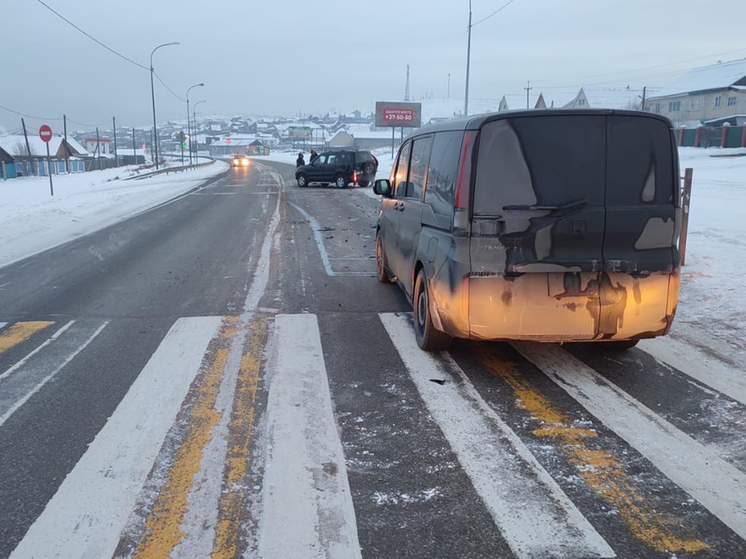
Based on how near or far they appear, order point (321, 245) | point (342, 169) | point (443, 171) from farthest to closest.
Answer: point (342, 169), point (321, 245), point (443, 171)

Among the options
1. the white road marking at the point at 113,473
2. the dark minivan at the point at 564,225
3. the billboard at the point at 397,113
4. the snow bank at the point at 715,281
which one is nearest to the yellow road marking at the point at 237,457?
the white road marking at the point at 113,473

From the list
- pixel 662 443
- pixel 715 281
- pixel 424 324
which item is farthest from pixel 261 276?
pixel 715 281

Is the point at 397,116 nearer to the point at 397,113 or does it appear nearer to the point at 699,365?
the point at 397,113

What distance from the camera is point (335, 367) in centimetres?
515

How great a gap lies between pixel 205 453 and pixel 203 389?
1047 millimetres

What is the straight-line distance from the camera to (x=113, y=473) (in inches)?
135

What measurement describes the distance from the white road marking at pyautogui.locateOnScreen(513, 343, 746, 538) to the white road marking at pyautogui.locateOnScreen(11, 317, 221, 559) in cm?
302

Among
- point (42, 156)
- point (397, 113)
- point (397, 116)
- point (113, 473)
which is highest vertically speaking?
point (397, 113)

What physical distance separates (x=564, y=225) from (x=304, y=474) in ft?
8.65

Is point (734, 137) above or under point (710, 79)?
under

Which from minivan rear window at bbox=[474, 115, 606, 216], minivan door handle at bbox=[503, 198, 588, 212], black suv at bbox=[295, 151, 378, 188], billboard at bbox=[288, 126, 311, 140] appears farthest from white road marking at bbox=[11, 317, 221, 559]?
billboard at bbox=[288, 126, 311, 140]

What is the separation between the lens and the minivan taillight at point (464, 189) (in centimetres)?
455

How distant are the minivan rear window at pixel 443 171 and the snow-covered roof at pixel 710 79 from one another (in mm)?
70849

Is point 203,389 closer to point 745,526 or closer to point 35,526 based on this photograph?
point 35,526
